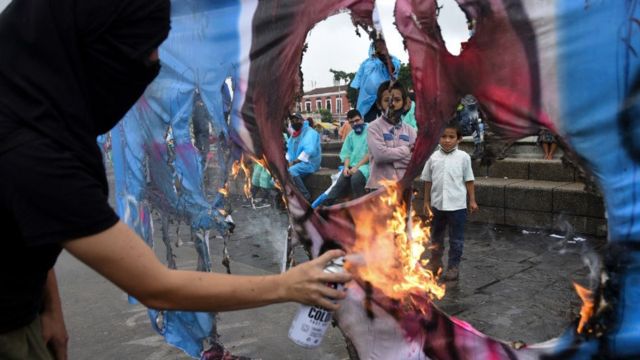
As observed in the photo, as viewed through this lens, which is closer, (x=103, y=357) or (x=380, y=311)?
(x=380, y=311)

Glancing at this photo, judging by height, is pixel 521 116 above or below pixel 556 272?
above

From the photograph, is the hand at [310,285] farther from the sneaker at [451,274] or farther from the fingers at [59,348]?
the sneaker at [451,274]

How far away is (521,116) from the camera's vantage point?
1.87 m

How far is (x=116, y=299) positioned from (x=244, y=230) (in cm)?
247

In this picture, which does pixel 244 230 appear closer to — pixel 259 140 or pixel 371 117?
pixel 371 117

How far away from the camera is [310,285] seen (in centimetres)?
148

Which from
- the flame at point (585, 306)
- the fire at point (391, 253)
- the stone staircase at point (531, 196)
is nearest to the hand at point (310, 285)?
the fire at point (391, 253)

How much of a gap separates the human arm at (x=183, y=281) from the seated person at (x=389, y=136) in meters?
1.61

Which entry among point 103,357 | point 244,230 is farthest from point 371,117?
point 244,230

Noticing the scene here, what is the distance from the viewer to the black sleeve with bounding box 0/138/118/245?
43.0 inches

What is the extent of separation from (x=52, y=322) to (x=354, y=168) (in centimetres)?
347

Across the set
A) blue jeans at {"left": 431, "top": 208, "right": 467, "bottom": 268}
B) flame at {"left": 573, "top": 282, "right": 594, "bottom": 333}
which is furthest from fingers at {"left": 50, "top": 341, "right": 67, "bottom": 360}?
blue jeans at {"left": 431, "top": 208, "right": 467, "bottom": 268}

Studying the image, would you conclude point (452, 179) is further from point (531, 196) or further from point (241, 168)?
point (241, 168)

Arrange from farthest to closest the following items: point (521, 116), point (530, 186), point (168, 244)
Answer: point (530, 186)
point (168, 244)
point (521, 116)
